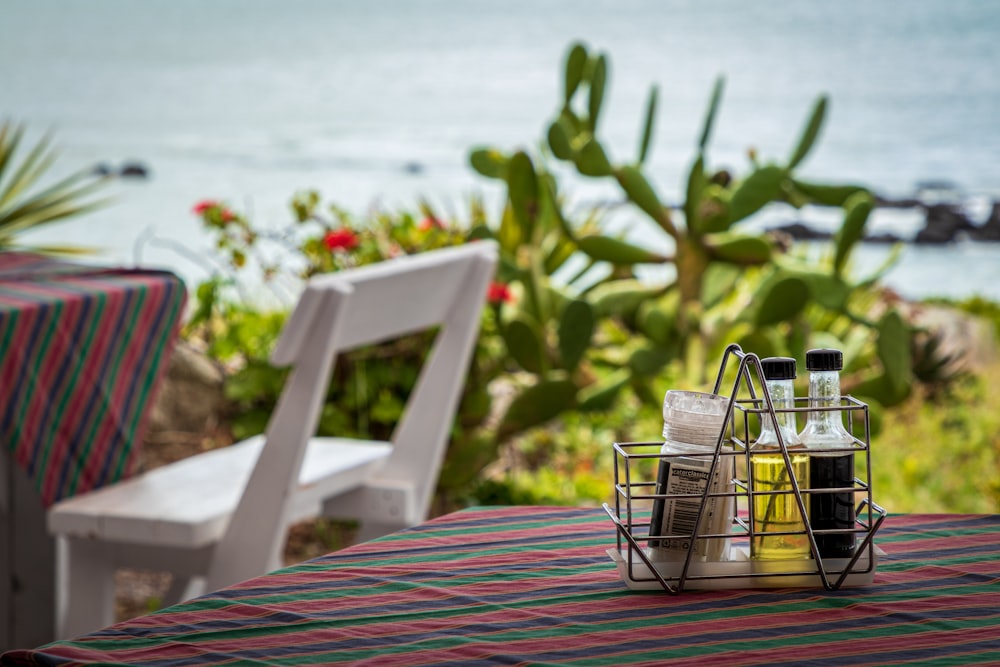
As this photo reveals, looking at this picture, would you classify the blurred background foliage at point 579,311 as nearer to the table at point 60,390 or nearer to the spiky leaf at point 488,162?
the spiky leaf at point 488,162

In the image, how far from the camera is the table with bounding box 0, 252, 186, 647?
185 cm

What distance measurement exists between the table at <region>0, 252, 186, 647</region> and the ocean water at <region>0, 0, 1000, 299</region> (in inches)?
99.8

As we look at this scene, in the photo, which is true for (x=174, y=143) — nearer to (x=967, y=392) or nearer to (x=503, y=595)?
(x=967, y=392)

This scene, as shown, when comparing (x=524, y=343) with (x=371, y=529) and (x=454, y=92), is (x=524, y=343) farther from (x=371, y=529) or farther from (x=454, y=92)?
(x=454, y=92)

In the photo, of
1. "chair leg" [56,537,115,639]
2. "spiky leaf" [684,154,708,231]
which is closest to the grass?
"spiky leaf" [684,154,708,231]

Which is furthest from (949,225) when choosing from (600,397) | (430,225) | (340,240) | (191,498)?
(191,498)

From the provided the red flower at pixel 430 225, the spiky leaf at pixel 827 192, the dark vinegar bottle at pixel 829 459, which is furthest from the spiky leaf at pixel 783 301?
the dark vinegar bottle at pixel 829 459

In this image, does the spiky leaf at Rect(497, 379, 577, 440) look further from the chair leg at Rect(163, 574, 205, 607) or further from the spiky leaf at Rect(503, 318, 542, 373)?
the chair leg at Rect(163, 574, 205, 607)

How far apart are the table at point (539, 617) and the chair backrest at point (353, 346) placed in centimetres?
74

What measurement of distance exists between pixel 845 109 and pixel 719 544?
4.35 m

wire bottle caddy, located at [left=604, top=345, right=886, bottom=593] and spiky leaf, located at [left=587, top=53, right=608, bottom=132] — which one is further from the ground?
spiky leaf, located at [left=587, top=53, right=608, bottom=132]

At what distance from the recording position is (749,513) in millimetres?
785

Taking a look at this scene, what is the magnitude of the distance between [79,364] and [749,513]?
1.42m

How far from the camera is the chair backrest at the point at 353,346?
1.59 meters
